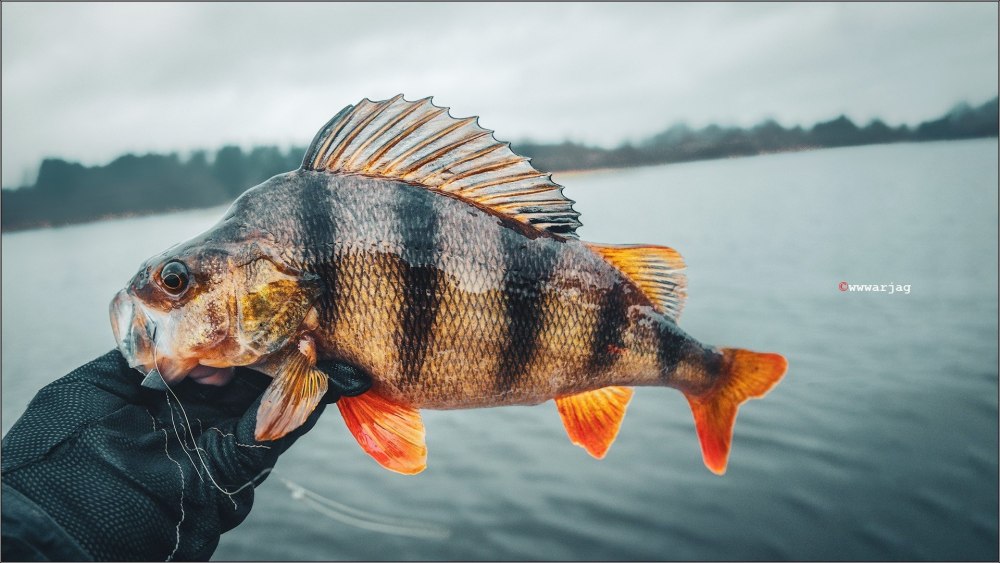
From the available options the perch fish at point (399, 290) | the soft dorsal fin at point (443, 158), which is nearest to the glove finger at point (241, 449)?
the perch fish at point (399, 290)

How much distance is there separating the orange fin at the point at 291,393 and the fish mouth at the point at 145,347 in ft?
0.79

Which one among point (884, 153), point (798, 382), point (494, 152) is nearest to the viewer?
point (494, 152)

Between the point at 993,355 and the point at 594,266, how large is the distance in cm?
1280

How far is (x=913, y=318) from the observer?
43.9 ft

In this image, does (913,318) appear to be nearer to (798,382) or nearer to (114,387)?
(798,382)

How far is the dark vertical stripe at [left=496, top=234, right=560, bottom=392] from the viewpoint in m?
1.75

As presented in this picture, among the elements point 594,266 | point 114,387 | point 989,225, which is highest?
point 594,266

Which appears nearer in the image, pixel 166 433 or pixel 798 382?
pixel 166 433

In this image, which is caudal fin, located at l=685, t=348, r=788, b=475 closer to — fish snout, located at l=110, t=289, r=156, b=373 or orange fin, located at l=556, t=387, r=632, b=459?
orange fin, located at l=556, t=387, r=632, b=459

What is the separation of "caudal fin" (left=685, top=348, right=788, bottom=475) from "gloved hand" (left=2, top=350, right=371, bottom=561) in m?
1.16

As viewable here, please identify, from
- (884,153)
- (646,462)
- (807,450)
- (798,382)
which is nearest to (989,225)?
(798,382)

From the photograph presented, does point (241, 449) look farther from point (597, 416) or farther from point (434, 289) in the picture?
point (597, 416)

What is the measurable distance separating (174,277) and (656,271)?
1.42 metres

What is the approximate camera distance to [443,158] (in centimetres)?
180
